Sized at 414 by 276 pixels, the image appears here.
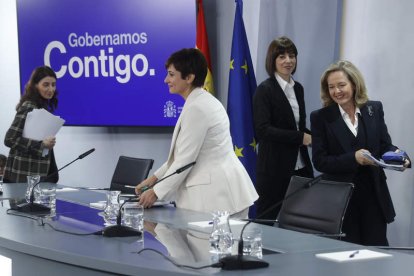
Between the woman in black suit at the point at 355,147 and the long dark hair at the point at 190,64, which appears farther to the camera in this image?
the woman in black suit at the point at 355,147

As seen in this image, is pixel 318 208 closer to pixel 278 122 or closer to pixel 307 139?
pixel 307 139

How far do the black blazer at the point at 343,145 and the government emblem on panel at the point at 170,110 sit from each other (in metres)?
2.06

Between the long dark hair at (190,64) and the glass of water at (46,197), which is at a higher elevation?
the long dark hair at (190,64)

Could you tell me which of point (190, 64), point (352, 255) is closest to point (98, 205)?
point (190, 64)

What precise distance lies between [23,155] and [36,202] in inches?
55.7

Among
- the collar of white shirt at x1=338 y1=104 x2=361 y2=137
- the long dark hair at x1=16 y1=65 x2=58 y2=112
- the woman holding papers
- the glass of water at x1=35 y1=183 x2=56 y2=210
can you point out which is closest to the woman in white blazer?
the glass of water at x1=35 y1=183 x2=56 y2=210

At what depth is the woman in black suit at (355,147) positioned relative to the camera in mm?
3998

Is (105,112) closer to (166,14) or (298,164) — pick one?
(166,14)

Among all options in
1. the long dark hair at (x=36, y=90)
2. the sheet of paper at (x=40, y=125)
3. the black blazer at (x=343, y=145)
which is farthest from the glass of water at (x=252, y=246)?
the long dark hair at (x=36, y=90)

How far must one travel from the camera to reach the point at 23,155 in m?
5.25

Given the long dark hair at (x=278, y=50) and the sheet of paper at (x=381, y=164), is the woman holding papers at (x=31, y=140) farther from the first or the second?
the sheet of paper at (x=381, y=164)

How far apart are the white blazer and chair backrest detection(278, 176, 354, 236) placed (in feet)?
1.12

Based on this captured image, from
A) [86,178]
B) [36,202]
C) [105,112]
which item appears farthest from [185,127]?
[86,178]

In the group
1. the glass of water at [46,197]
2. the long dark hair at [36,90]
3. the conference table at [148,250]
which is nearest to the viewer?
the conference table at [148,250]
